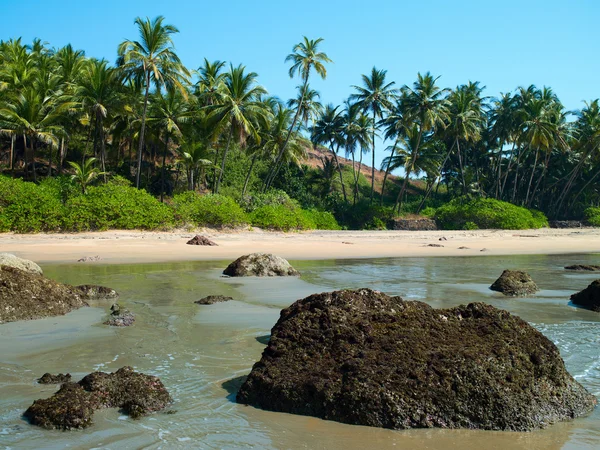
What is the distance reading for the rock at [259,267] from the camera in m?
12.4

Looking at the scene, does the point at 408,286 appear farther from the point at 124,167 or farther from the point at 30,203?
the point at 124,167

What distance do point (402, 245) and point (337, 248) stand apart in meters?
3.29

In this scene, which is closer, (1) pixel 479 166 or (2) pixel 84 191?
(2) pixel 84 191

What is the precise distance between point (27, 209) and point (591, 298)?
2058 centimetres

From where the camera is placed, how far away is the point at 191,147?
3306 centimetres

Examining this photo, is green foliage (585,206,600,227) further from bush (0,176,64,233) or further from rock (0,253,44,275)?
rock (0,253,44,275)

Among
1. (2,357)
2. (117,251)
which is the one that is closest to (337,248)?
(117,251)

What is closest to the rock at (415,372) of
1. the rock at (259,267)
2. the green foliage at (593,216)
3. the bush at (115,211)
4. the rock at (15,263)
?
the rock at (15,263)

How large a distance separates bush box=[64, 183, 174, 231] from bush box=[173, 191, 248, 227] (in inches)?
31.6

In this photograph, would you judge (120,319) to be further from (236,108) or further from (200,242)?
(236,108)

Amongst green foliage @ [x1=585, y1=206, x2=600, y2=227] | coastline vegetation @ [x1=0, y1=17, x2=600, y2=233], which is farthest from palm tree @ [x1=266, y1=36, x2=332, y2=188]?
green foliage @ [x1=585, y1=206, x2=600, y2=227]

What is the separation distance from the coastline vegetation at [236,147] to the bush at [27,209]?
0.05 meters

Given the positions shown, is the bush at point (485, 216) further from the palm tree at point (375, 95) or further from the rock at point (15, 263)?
the rock at point (15, 263)

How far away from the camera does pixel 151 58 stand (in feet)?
97.2
